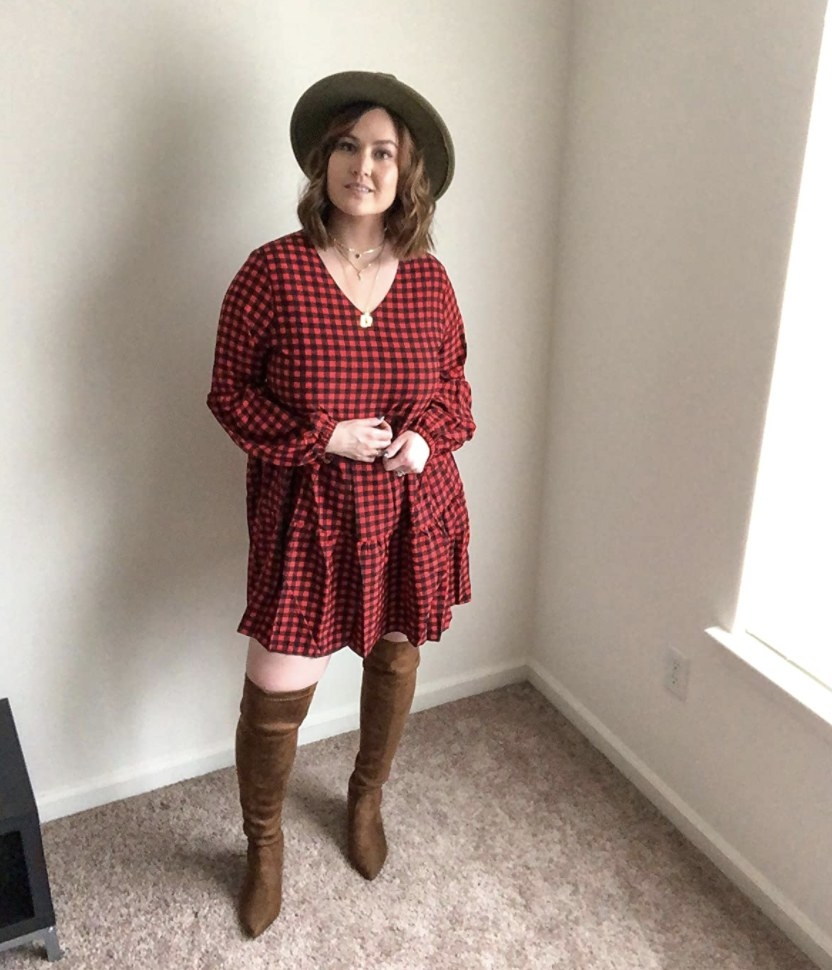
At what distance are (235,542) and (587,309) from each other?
0.89m

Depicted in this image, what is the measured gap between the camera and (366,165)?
4.22 feet

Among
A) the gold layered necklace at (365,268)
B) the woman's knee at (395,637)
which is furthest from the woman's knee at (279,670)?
the gold layered necklace at (365,268)

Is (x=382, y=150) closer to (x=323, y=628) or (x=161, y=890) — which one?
(x=323, y=628)

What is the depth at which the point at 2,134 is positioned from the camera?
1.36m

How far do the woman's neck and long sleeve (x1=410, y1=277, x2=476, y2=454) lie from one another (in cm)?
17

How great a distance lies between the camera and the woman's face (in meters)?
1.29

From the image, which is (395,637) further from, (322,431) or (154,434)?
(154,434)

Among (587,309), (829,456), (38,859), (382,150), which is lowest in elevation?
(38,859)

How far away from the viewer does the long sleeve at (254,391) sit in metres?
1.32

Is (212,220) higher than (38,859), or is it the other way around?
(212,220)

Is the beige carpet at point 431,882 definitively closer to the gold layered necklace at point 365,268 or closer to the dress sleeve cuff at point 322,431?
the dress sleeve cuff at point 322,431

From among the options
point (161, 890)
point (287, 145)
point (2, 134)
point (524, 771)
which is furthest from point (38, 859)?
point (287, 145)

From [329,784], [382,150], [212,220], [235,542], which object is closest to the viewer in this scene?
[382,150]

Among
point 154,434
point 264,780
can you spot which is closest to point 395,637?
point 264,780
